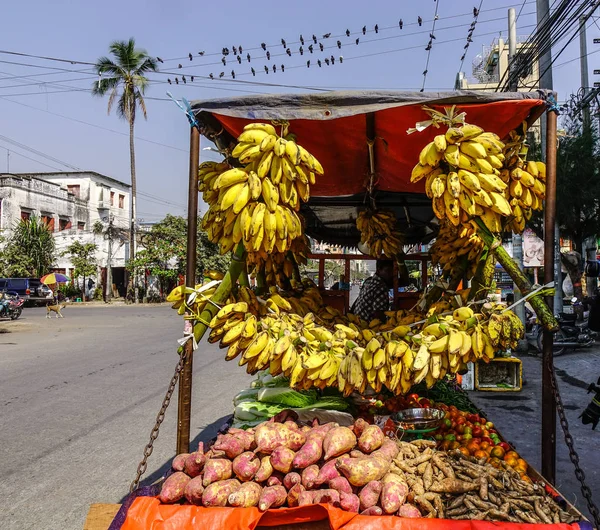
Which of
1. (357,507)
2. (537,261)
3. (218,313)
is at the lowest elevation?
(357,507)

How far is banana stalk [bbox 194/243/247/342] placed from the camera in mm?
2828

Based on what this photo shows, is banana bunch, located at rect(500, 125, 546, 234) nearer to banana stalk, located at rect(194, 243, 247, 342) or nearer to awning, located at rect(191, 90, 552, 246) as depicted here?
awning, located at rect(191, 90, 552, 246)

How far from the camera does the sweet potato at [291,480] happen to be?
2.23 metres

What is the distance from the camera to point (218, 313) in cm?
283

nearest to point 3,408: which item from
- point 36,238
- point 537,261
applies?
point 537,261

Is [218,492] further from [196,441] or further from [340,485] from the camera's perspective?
[196,441]

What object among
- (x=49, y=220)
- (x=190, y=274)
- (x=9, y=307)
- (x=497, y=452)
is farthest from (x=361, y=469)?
(x=49, y=220)

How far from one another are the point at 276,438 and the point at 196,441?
9.71 ft

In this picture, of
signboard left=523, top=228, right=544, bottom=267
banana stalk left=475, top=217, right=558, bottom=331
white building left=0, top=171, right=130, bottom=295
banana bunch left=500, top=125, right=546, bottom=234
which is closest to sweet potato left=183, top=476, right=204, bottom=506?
banana stalk left=475, top=217, right=558, bottom=331

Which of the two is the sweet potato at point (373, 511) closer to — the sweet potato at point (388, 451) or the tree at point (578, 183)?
the sweet potato at point (388, 451)

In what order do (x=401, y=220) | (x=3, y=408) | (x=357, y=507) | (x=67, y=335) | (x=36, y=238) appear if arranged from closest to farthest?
Result: (x=357, y=507), (x=401, y=220), (x=3, y=408), (x=67, y=335), (x=36, y=238)

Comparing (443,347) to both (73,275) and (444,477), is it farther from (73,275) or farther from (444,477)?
(73,275)

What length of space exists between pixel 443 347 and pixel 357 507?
1.00 metres

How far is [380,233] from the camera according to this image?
15.6 ft
